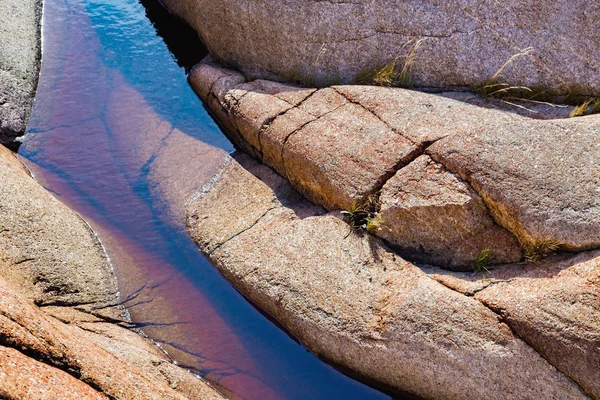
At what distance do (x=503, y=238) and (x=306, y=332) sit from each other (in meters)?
2.51

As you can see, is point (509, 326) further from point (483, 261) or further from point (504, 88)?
point (504, 88)

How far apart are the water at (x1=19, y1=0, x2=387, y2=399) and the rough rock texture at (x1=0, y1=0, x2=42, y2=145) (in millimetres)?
198

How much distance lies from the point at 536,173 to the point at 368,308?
2.40m

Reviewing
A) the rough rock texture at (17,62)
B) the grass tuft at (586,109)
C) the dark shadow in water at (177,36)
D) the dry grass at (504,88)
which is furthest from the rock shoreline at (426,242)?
the rough rock texture at (17,62)

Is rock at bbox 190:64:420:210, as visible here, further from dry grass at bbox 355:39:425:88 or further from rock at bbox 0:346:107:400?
rock at bbox 0:346:107:400

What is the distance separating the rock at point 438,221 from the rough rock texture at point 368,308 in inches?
12.8

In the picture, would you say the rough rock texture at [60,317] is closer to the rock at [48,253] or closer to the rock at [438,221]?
the rock at [48,253]

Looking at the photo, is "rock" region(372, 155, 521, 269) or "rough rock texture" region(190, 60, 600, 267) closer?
"rough rock texture" region(190, 60, 600, 267)

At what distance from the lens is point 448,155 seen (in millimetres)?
7320

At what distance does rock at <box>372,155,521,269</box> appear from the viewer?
716 cm

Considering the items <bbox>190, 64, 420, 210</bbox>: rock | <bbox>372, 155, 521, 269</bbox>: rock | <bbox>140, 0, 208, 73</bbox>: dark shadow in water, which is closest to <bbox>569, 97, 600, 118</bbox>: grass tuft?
<bbox>372, 155, 521, 269</bbox>: rock

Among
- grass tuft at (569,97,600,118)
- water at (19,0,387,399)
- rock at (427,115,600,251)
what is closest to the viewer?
rock at (427,115,600,251)

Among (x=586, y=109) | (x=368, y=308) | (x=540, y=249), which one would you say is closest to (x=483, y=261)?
(x=540, y=249)

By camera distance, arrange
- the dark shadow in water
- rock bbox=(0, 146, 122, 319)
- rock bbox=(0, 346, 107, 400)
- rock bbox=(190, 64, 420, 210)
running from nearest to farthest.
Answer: rock bbox=(0, 346, 107, 400) → rock bbox=(0, 146, 122, 319) → rock bbox=(190, 64, 420, 210) → the dark shadow in water
